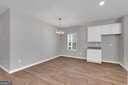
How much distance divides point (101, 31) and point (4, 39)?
5.05 m

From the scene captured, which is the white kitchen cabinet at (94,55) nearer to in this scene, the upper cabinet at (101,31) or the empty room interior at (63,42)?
the empty room interior at (63,42)

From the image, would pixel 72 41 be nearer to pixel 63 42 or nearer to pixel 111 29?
pixel 63 42

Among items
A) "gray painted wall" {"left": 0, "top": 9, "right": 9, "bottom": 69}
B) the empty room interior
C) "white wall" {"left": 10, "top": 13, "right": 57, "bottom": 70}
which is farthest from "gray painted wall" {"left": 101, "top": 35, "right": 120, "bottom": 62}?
"gray painted wall" {"left": 0, "top": 9, "right": 9, "bottom": 69}

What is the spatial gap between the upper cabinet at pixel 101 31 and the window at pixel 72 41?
138 cm

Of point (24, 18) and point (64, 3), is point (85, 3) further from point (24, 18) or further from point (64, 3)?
point (24, 18)

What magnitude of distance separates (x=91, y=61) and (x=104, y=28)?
84.5 inches

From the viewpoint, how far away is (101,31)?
16.0ft

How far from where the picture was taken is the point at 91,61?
5.14 meters

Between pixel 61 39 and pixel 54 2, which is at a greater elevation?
pixel 54 2

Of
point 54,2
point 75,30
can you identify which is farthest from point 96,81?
point 75,30

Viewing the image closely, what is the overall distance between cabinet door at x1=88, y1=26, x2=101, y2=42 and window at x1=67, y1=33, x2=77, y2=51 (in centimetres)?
138

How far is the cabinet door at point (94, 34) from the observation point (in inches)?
195

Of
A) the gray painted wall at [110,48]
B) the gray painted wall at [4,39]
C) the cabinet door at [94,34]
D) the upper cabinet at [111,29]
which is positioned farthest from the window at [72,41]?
the gray painted wall at [4,39]

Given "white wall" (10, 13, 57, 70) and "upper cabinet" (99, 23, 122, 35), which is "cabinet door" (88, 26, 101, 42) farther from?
"white wall" (10, 13, 57, 70)
